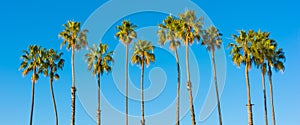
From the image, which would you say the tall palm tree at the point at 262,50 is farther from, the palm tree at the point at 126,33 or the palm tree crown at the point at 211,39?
the palm tree at the point at 126,33

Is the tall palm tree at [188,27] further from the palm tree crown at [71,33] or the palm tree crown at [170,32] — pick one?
the palm tree crown at [71,33]

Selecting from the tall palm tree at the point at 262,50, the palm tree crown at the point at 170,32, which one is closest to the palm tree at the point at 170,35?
the palm tree crown at the point at 170,32

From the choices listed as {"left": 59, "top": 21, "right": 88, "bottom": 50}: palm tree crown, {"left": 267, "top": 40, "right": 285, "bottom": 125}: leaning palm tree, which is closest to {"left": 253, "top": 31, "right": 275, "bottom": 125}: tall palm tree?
{"left": 267, "top": 40, "right": 285, "bottom": 125}: leaning palm tree

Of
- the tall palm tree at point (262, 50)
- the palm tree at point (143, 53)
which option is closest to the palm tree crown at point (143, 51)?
the palm tree at point (143, 53)

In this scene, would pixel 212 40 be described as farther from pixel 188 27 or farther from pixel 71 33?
pixel 71 33

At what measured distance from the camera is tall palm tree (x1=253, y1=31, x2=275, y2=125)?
59.0 metres

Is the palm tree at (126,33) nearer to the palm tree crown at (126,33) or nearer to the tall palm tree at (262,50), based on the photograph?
the palm tree crown at (126,33)

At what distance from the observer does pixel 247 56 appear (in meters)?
58.7

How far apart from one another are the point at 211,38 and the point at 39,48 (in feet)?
71.8

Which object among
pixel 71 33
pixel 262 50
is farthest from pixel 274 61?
pixel 71 33

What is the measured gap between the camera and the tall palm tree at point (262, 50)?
59.0 meters

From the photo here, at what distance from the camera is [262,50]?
195ft

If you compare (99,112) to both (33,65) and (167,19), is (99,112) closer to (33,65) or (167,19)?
(33,65)

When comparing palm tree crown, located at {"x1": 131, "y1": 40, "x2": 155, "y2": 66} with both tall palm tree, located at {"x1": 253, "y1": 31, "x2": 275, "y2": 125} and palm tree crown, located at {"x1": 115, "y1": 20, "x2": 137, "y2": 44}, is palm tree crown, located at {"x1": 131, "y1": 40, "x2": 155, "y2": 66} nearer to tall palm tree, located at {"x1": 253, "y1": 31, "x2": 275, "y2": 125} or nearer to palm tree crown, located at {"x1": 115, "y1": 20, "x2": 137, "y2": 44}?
palm tree crown, located at {"x1": 115, "y1": 20, "x2": 137, "y2": 44}
